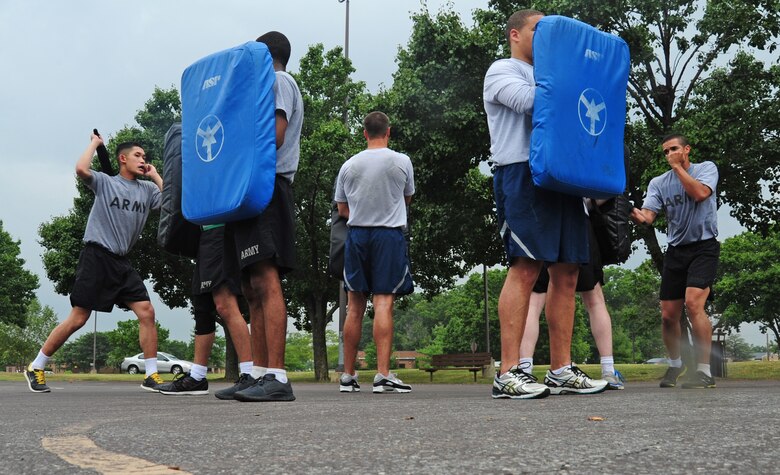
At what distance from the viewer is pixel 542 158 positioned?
475cm

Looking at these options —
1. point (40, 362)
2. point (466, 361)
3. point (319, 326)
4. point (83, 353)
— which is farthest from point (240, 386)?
point (83, 353)

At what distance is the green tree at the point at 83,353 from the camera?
127812 millimetres

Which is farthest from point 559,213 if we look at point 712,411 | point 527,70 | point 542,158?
point 712,411

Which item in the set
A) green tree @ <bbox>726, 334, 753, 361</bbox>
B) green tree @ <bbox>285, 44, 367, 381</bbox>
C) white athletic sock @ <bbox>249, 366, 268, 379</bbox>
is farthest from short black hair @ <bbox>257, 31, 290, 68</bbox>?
green tree @ <bbox>726, 334, 753, 361</bbox>

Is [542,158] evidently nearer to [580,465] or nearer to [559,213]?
[559,213]

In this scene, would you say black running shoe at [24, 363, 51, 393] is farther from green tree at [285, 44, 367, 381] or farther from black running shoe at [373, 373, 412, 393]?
green tree at [285, 44, 367, 381]

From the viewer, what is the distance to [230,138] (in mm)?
5230

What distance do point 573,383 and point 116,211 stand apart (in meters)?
4.64

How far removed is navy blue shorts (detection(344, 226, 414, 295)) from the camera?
22.0ft

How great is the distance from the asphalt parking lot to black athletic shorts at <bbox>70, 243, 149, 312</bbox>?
3635 millimetres

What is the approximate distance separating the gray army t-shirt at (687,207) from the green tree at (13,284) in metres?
47.2

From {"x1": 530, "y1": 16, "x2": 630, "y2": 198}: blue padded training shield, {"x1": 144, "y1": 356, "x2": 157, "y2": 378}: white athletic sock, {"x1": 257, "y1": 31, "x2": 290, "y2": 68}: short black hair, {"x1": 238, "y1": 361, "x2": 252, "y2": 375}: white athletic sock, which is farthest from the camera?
{"x1": 144, "y1": 356, "x2": 157, "y2": 378}: white athletic sock

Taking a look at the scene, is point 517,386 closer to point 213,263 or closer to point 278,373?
point 278,373

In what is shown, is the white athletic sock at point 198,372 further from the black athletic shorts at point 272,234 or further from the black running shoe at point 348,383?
the black athletic shorts at point 272,234
